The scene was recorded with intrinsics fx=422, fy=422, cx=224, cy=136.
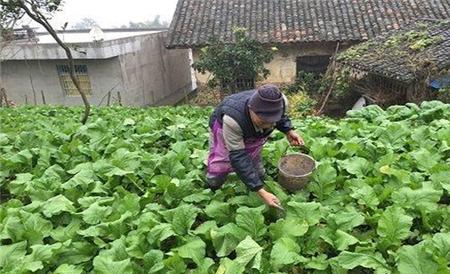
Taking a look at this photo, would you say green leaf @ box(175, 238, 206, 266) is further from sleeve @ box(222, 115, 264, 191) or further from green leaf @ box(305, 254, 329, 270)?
green leaf @ box(305, 254, 329, 270)

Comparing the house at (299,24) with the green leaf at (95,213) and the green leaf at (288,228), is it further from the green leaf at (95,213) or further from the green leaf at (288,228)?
the green leaf at (288,228)

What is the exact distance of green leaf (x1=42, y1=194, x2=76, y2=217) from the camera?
4031 millimetres

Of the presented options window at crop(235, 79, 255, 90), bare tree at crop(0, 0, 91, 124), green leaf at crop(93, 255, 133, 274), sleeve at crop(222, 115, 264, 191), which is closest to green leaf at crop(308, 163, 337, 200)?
sleeve at crop(222, 115, 264, 191)

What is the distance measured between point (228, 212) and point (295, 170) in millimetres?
972

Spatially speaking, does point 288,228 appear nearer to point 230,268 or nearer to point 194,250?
point 230,268

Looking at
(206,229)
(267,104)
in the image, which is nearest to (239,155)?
(267,104)

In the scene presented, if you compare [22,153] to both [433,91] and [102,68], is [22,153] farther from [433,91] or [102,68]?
[102,68]

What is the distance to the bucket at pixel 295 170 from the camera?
418cm

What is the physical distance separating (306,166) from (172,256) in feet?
6.01

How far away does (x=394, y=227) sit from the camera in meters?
3.39

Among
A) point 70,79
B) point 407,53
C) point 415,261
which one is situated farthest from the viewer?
point 70,79

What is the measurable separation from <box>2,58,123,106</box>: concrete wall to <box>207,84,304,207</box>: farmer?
46.7 feet

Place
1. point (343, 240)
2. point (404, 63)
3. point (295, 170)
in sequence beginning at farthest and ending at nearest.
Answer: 1. point (404, 63)
2. point (295, 170)
3. point (343, 240)

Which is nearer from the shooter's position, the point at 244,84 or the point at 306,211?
the point at 306,211
